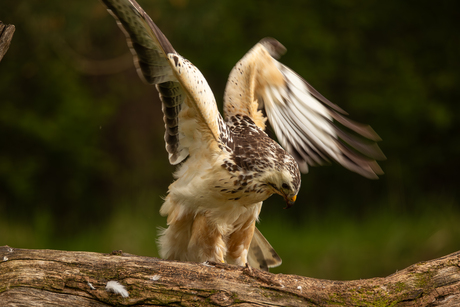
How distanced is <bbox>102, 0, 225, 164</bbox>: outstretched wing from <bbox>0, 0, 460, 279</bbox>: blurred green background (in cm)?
396

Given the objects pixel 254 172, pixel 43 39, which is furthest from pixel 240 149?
pixel 43 39

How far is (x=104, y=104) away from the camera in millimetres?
9023

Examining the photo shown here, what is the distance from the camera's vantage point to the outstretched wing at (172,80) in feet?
11.6

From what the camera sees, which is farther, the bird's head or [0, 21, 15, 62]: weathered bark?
the bird's head

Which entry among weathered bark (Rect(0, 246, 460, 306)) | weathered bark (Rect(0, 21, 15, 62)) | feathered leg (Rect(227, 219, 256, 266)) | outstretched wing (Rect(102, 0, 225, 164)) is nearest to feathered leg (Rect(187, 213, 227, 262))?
feathered leg (Rect(227, 219, 256, 266))

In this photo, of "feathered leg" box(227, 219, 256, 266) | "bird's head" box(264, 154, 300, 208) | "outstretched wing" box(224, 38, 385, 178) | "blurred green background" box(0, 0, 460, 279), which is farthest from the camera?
"blurred green background" box(0, 0, 460, 279)

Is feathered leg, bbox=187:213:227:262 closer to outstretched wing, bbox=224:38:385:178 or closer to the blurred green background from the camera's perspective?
outstretched wing, bbox=224:38:385:178

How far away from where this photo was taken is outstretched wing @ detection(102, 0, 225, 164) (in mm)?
3545

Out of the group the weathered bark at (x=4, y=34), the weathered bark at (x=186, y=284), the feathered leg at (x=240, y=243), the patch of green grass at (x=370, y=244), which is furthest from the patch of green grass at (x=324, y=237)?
the weathered bark at (x=4, y=34)

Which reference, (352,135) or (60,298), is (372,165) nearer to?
(352,135)

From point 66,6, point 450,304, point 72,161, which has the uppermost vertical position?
point 66,6

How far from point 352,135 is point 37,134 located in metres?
5.93

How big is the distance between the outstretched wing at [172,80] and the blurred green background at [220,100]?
396 centimetres

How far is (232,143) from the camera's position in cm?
393
